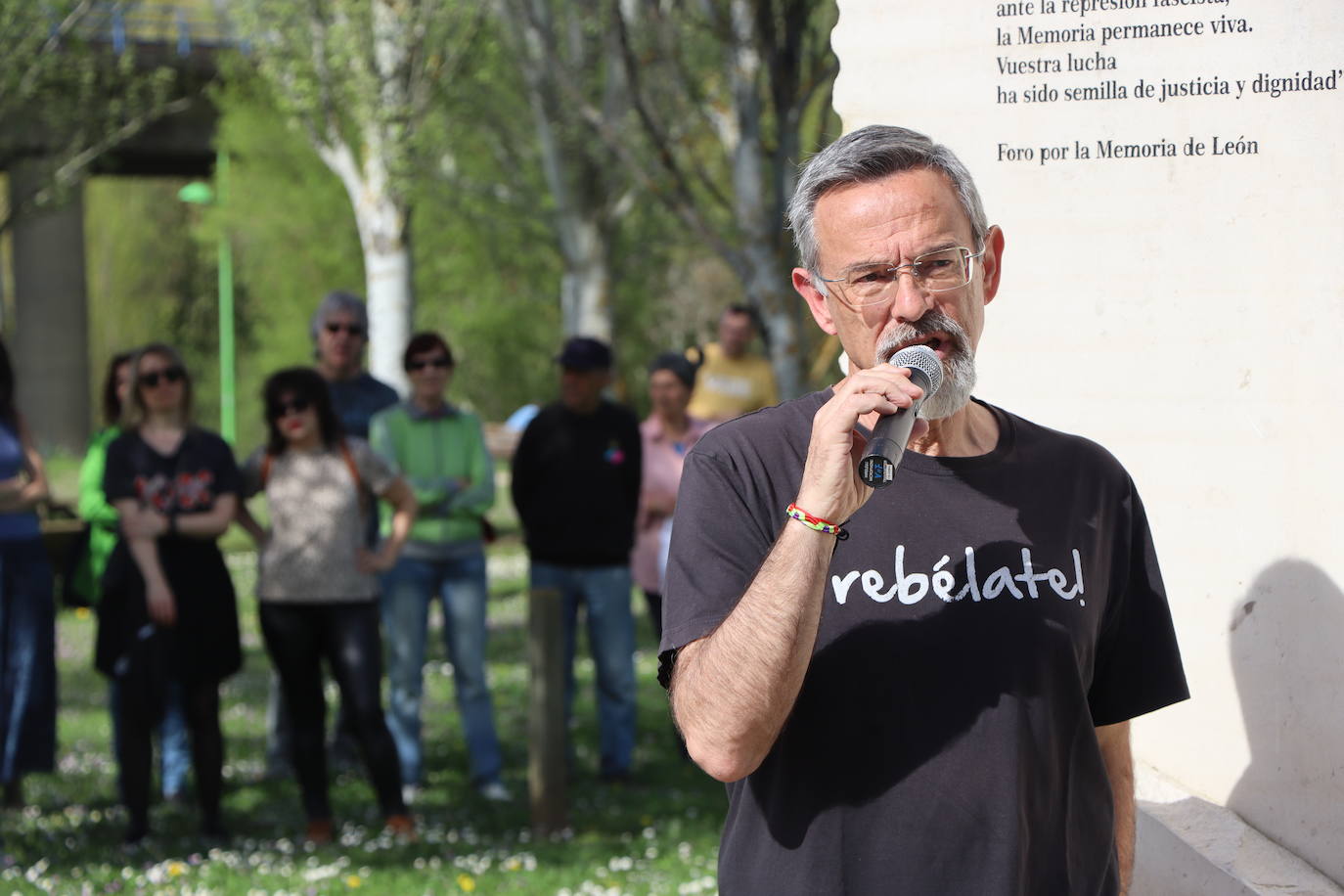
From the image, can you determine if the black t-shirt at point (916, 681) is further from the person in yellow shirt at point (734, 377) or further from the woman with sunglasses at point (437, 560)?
the person in yellow shirt at point (734, 377)

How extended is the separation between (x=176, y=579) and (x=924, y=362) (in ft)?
16.5

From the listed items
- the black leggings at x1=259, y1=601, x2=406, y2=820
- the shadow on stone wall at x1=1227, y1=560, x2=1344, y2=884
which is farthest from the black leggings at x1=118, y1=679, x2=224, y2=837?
the shadow on stone wall at x1=1227, y1=560, x2=1344, y2=884

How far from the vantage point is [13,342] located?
36.8 metres

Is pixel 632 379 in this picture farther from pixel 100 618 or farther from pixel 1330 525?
pixel 1330 525

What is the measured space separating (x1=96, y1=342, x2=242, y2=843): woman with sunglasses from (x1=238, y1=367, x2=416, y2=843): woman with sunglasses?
21 cm

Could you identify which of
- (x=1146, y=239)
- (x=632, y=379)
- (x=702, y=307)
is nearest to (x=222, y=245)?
(x=632, y=379)

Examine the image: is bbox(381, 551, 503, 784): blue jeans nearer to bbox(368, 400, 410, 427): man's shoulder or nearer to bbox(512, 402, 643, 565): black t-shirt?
bbox(512, 402, 643, 565): black t-shirt

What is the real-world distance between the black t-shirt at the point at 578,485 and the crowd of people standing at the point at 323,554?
1 centimetres

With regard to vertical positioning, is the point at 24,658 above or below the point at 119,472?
below

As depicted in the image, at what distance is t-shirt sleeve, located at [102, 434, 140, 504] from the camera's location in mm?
6477

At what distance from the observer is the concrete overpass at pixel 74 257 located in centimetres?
2936

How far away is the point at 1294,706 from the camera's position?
2979 mm

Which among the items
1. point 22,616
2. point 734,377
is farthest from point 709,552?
point 734,377

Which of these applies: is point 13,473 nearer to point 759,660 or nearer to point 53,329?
point 759,660
